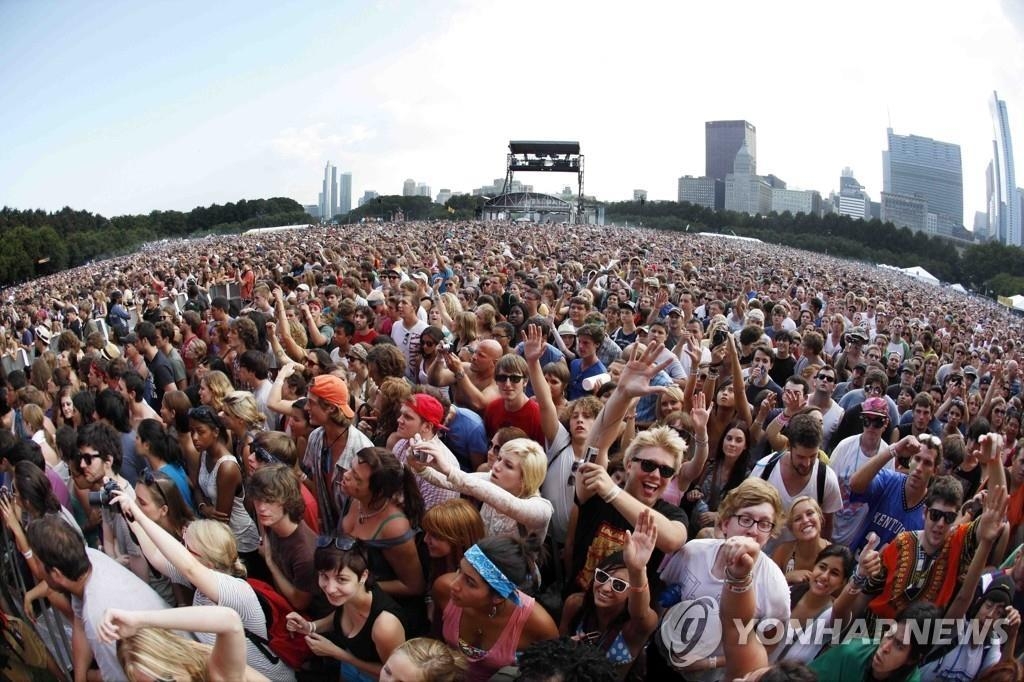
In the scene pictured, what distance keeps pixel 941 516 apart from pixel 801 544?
0.58m

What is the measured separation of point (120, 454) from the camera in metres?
3.87

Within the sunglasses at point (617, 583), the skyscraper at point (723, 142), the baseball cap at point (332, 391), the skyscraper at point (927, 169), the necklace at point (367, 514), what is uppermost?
the skyscraper at point (723, 142)

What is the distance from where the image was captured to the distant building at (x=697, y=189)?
155875 mm

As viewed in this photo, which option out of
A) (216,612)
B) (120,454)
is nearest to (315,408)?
Answer: (120,454)

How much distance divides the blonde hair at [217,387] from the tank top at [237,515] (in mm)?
535

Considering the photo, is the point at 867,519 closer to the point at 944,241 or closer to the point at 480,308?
the point at 480,308

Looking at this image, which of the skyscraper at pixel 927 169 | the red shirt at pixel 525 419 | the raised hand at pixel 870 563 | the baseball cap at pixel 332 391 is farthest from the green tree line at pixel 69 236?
the skyscraper at pixel 927 169

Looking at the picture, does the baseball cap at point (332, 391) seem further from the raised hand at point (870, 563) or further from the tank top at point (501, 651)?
the raised hand at point (870, 563)

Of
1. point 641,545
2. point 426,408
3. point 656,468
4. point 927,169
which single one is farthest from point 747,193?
point 641,545

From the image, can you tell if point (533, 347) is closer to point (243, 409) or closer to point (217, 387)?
point (243, 409)

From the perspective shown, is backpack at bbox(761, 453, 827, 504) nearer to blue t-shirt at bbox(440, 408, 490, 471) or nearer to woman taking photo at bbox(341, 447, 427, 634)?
blue t-shirt at bbox(440, 408, 490, 471)

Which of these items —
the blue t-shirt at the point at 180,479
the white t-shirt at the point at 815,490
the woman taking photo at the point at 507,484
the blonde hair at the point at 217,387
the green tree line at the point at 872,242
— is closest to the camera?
→ the woman taking photo at the point at 507,484

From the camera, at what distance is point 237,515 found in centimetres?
356

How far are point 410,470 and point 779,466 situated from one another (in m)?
1.91
